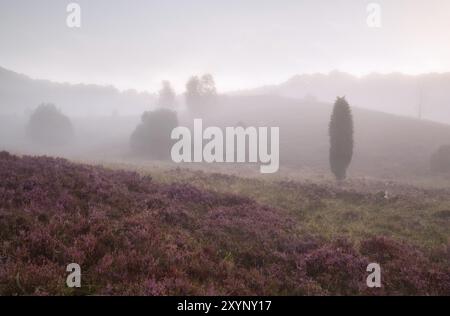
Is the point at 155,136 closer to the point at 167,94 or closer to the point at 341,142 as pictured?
the point at 341,142

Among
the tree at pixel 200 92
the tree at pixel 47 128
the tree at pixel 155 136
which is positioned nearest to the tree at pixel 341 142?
the tree at pixel 155 136

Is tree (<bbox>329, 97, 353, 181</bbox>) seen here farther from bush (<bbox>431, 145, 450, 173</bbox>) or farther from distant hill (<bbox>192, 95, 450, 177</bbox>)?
bush (<bbox>431, 145, 450, 173</bbox>)

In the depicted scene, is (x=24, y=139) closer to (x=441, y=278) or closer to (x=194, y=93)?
(x=194, y=93)

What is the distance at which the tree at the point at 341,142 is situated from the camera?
38406 millimetres

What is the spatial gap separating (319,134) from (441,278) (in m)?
71.3

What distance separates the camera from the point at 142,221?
11.9 metres

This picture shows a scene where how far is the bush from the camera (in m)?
48.0

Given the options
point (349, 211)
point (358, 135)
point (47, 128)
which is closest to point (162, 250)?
point (349, 211)

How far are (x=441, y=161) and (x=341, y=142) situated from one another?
754 inches

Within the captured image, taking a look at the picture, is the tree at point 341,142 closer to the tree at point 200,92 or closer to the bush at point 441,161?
the bush at point 441,161

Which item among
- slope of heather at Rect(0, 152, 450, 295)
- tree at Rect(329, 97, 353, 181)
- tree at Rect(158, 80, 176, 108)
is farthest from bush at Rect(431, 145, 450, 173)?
tree at Rect(158, 80, 176, 108)

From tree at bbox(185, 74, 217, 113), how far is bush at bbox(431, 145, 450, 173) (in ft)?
219

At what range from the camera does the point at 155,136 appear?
65.7 metres
